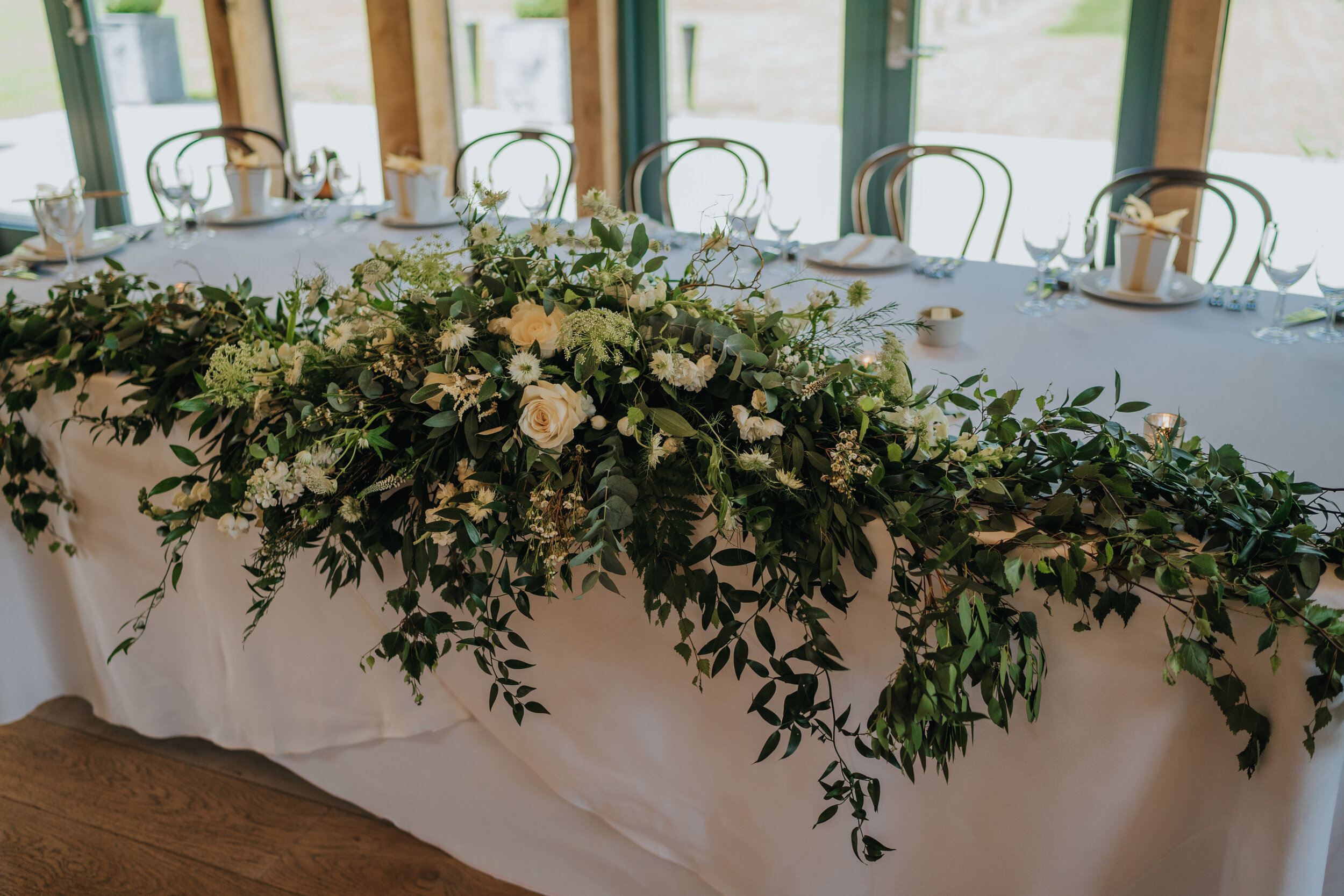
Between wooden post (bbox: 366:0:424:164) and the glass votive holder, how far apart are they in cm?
336

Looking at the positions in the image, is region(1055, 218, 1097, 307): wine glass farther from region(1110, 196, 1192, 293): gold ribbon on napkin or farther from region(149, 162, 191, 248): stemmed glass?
region(149, 162, 191, 248): stemmed glass

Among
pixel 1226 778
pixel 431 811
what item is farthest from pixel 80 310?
pixel 1226 778

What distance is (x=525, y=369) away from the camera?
1073 mm

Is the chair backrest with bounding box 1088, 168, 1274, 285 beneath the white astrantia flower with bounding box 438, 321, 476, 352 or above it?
beneath

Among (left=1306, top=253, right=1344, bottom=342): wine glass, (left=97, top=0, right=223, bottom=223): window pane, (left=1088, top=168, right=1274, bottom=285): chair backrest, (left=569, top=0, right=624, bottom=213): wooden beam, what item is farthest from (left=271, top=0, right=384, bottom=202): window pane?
(left=1306, top=253, right=1344, bottom=342): wine glass

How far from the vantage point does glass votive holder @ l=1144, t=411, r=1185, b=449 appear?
4.09 ft

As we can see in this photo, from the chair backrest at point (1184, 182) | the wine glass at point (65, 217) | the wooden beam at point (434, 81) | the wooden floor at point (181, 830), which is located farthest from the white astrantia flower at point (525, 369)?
the wooden beam at point (434, 81)

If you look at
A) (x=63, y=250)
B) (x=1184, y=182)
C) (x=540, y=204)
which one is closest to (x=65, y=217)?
(x=63, y=250)

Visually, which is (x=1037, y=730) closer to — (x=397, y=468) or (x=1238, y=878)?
(x=1238, y=878)

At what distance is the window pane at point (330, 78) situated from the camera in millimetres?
4453

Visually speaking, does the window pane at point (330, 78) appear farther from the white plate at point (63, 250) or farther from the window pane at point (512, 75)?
the white plate at point (63, 250)

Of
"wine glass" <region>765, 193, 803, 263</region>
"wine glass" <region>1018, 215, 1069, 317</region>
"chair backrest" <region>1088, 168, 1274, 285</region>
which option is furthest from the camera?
"chair backrest" <region>1088, 168, 1274, 285</region>

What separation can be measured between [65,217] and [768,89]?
2.39 meters

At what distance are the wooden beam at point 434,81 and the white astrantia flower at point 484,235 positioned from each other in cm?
287
